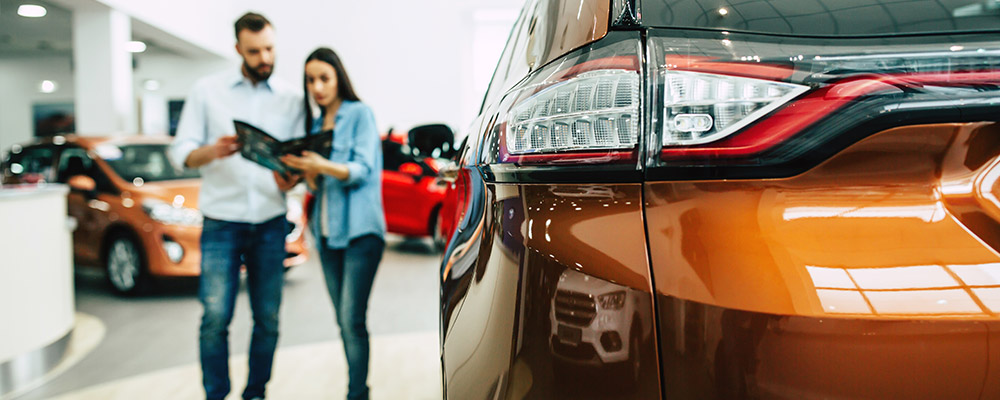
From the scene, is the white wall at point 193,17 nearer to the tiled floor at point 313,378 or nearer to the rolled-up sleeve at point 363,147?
the tiled floor at point 313,378

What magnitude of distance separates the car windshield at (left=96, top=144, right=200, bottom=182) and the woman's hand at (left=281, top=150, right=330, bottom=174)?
362 centimetres

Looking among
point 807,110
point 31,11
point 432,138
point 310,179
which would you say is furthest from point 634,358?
point 31,11

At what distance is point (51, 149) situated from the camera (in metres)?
5.45

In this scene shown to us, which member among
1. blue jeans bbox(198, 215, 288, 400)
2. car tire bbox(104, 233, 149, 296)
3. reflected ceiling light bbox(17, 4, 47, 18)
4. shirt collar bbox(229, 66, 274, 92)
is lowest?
car tire bbox(104, 233, 149, 296)

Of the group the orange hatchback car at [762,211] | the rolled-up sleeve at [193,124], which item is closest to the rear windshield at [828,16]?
the orange hatchback car at [762,211]

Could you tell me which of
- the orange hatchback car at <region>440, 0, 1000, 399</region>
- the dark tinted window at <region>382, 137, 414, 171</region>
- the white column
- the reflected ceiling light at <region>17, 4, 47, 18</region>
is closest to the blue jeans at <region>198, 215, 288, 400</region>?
the orange hatchback car at <region>440, 0, 1000, 399</region>

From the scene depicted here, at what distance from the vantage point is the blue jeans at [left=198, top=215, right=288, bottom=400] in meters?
2.31

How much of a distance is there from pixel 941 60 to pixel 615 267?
39 centimetres

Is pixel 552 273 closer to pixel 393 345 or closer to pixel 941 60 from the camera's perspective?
pixel 941 60

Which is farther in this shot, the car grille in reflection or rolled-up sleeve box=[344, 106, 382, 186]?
rolled-up sleeve box=[344, 106, 382, 186]

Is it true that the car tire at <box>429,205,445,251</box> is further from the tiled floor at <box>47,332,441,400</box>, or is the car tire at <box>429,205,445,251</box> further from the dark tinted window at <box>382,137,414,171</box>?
the tiled floor at <box>47,332,441,400</box>

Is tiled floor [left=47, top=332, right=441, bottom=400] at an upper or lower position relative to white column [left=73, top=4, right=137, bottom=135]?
lower

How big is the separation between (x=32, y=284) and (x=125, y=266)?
1878 mm

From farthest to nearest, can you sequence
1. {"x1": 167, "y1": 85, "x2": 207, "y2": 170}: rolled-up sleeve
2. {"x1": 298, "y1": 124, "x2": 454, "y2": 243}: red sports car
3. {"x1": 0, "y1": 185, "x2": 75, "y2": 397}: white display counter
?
{"x1": 298, "y1": 124, "x2": 454, "y2": 243}: red sports car < {"x1": 0, "y1": 185, "x2": 75, "y2": 397}: white display counter < {"x1": 167, "y1": 85, "x2": 207, "y2": 170}: rolled-up sleeve
